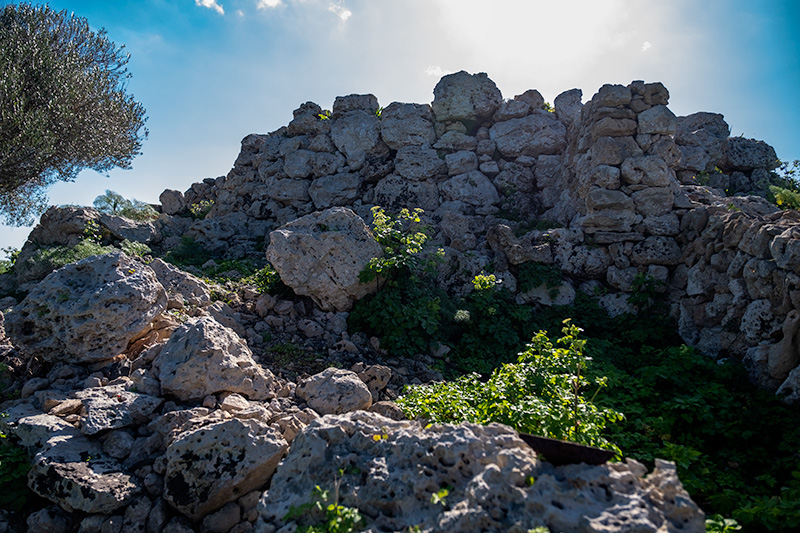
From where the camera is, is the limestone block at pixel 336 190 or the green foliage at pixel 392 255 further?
the limestone block at pixel 336 190

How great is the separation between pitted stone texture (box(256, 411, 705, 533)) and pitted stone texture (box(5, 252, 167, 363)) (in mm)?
4038

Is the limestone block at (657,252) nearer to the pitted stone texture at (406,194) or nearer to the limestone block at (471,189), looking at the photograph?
the limestone block at (471,189)

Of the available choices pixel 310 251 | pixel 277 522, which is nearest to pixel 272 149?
pixel 310 251

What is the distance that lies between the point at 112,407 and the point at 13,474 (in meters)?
0.94

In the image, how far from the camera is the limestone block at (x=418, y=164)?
45.3 feet

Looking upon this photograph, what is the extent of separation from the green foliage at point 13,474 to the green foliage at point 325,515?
10.7 ft

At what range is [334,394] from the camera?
5.63 meters

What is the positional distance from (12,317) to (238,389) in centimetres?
333

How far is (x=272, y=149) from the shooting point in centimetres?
1558

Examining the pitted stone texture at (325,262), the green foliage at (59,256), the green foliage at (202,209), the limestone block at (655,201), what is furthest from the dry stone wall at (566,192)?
the green foliage at (59,256)

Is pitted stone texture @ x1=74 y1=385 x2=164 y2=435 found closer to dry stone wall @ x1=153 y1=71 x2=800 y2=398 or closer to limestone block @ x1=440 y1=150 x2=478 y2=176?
dry stone wall @ x1=153 y1=71 x2=800 y2=398

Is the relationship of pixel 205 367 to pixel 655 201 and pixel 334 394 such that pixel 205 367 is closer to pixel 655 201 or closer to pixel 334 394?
pixel 334 394

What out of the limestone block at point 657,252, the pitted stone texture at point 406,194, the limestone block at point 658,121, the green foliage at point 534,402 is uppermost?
the limestone block at point 658,121

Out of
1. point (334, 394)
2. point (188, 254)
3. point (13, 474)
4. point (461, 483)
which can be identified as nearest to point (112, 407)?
point (13, 474)
